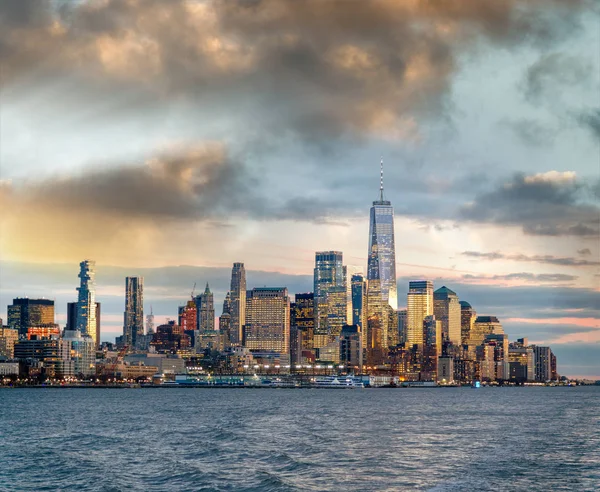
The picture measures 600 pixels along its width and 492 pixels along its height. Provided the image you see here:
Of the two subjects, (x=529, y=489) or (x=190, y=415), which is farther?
(x=190, y=415)

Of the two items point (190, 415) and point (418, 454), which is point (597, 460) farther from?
point (190, 415)

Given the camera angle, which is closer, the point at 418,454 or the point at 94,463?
the point at 94,463

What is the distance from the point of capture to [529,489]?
75062 mm

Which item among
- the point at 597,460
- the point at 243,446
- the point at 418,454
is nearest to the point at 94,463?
the point at 243,446

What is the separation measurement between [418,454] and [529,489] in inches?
970

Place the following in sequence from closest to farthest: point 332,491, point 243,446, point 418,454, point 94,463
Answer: point 332,491 → point 94,463 → point 418,454 → point 243,446

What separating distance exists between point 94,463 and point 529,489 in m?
40.9

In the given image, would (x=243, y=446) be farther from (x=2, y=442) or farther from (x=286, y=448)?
(x=2, y=442)

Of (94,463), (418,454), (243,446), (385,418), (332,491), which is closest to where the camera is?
(332,491)

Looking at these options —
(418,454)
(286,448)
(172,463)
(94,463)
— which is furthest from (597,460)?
(94,463)

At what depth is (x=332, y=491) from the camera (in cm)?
7412

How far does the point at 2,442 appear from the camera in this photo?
11338 cm

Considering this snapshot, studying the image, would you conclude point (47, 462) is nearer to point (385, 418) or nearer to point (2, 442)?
point (2, 442)

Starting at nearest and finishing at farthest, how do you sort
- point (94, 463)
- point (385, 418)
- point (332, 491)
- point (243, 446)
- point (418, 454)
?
point (332, 491)
point (94, 463)
point (418, 454)
point (243, 446)
point (385, 418)
